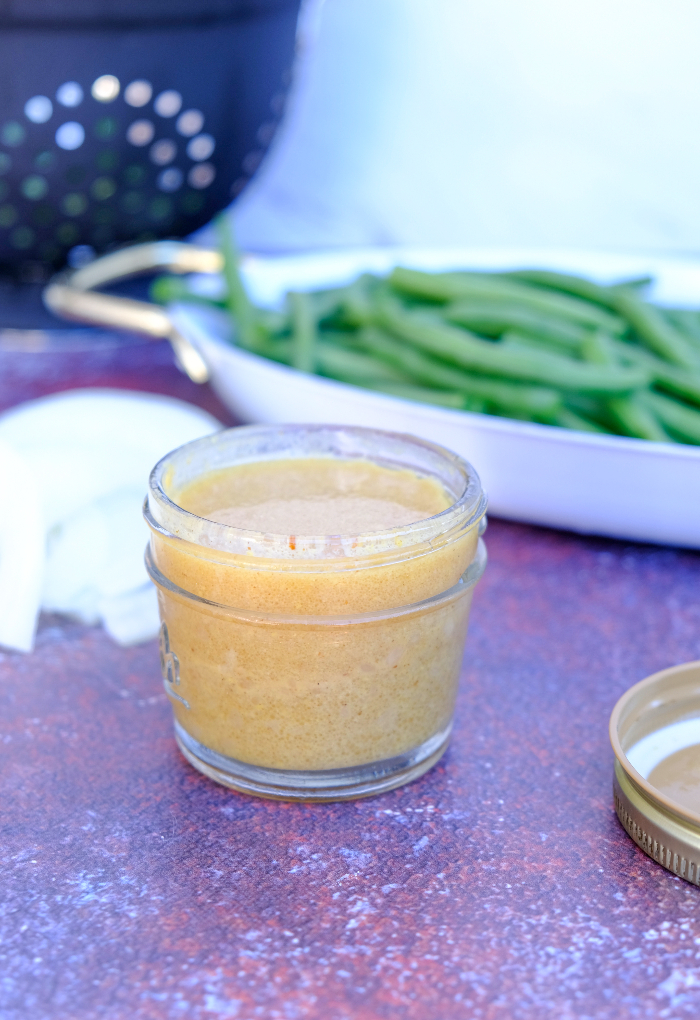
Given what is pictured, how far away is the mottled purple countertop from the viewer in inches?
22.1

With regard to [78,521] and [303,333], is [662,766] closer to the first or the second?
[78,521]

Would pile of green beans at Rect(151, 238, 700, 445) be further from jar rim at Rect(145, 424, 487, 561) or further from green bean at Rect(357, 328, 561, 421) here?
jar rim at Rect(145, 424, 487, 561)

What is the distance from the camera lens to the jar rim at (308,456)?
66 centimetres

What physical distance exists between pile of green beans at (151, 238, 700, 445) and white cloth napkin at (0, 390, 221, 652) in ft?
0.90

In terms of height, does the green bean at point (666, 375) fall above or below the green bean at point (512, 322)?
below

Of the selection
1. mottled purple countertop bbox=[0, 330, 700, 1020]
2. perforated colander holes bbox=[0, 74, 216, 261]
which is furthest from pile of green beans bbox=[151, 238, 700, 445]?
mottled purple countertop bbox=[0, 330, 700, 1020]

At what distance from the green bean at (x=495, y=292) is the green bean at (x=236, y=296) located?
7.4 inches

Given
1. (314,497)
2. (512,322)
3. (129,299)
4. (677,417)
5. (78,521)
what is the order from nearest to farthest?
(314,497), (78,521), (677,417), (512,322), (129,299)

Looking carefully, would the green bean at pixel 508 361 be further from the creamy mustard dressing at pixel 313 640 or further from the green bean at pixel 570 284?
the creamy mustard dressing at pixel 313 640

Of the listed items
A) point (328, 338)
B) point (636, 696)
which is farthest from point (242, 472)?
point (328, 338)

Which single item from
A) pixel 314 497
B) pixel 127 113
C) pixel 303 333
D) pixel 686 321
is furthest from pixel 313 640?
pixel 127 113

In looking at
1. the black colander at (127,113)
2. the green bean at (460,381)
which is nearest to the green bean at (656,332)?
the green bean at (460,381)

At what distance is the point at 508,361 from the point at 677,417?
0.61 feet

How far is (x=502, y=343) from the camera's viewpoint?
120 centimetres
